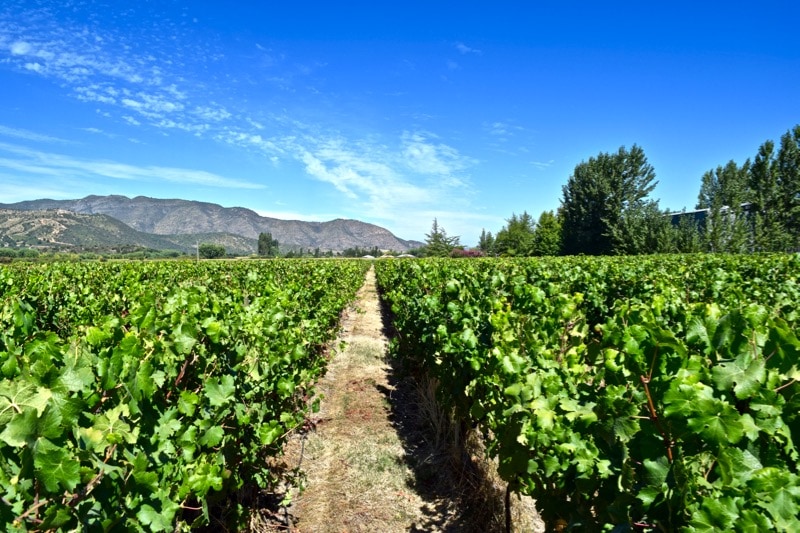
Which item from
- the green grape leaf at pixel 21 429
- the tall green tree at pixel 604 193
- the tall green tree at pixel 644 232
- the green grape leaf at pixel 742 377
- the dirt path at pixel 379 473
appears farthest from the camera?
the tall green tree at pixel 604 193

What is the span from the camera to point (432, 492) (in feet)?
13.8

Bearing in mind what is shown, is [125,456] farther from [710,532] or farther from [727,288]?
[727,288]

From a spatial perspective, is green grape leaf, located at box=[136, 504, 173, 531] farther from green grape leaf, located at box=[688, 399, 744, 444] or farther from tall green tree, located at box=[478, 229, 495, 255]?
tall green tree, located at box=[478, 229, 495, 255]

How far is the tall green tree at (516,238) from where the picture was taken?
6213 centimetres

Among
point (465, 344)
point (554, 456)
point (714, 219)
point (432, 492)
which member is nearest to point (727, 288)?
point (465, 344)

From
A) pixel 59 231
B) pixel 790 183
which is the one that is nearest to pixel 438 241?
pixel 790 183

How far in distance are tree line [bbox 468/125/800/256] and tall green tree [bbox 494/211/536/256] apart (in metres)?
6.39

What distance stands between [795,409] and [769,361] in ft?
0.54

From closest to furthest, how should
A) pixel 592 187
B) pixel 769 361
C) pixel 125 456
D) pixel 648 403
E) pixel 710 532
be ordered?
pixel 710 532 < pixel 769 361 < pixel 648 403 < pixel 125 456 < pixel 592 187

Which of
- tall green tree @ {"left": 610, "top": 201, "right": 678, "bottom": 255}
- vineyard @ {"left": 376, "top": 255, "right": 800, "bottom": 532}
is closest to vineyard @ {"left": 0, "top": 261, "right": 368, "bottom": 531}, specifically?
vineyard @ {"left": 376, "top": 255, "right": 800, "bottom": 532}

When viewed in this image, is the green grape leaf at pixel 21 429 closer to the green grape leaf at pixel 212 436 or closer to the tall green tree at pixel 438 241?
the green grape leaf at pixel 212 436

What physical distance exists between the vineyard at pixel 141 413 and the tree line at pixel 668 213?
41.0 m

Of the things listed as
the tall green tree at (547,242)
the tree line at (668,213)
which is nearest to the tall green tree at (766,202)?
the tree line at (668,213)

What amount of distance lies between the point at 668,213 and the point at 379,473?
4460 centimetres
